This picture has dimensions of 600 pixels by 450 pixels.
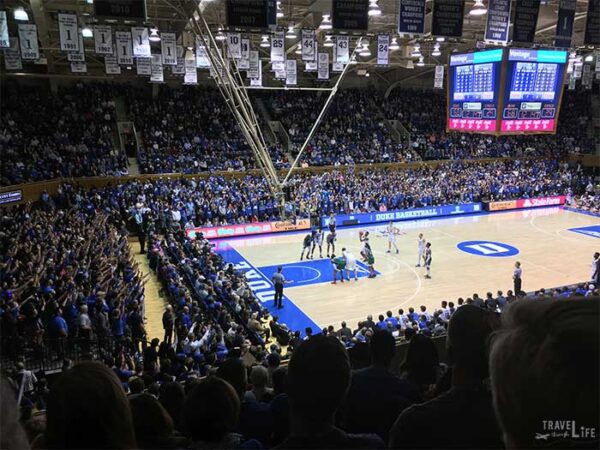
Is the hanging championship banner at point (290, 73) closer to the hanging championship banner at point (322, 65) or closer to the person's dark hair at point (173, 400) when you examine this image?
the hanging championship banner at point (322, 65)

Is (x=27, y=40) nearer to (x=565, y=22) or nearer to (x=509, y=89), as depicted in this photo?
(x=509, y=89)

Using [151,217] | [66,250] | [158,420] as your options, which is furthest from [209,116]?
[158,420]

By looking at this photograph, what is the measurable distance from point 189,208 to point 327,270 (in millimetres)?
9297

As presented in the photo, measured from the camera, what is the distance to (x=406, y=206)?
104ft

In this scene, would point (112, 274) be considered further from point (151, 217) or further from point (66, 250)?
point (151, 217)

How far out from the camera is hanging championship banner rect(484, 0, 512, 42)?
13.7m

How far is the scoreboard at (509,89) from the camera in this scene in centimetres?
1570

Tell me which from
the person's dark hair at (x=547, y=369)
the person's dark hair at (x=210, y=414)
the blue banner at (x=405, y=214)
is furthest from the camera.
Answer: the blue banner at (x=405, y=214)

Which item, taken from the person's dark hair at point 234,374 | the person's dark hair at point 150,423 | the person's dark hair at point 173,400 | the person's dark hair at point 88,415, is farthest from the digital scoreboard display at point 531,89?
the person's dark hair at point 88,415

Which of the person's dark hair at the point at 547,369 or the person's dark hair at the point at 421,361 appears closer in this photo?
the person's dark hair at the point at 547,369

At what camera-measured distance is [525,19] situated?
1402 cm

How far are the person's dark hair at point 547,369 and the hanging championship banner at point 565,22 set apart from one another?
16679 mm

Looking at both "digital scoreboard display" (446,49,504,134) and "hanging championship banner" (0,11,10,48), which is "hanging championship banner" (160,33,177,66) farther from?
"digital scoreboard display" (446,49,504,134)

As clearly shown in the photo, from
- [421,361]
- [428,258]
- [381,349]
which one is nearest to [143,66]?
[428,258]
